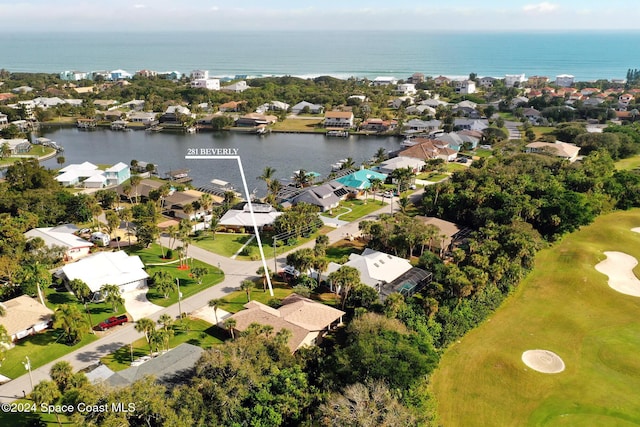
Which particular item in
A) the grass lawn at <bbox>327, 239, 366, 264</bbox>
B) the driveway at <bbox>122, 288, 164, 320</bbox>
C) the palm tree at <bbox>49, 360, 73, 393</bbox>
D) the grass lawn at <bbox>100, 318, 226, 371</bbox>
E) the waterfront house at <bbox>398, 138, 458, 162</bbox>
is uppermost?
the waterfront house at <bbox>398, 138, 458, 162</bbox>

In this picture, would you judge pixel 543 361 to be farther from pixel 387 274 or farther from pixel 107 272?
pixel 107 272

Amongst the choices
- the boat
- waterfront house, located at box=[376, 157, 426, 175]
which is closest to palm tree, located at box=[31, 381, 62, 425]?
waterfront house, located at box=[376, 157, 426, 175]

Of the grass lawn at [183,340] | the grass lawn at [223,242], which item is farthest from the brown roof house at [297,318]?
the grass lawn at [223,242]

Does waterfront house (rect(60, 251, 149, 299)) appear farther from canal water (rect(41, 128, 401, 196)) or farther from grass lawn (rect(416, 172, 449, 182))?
grass lawn (rect(416, 172, 449, 182))

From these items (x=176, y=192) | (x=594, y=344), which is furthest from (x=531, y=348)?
(x=176, y=192)

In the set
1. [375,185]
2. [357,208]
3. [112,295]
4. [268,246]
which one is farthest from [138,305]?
[375,185]

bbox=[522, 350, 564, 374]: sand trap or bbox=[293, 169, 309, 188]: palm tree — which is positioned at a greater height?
bbox=[293, 169, 309, 188]: palm tree
